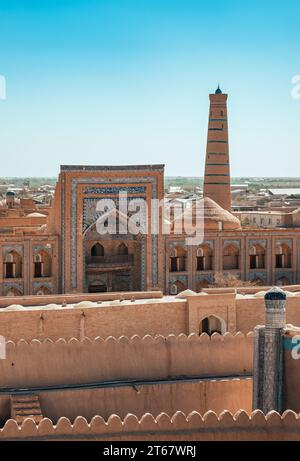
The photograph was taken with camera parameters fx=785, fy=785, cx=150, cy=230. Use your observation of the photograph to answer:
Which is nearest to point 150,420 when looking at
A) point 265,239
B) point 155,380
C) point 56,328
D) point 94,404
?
point 94,404

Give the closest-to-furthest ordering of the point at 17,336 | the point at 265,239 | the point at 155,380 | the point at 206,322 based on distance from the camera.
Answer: the point at 155,380, the point at 17,336, the point at 206,322, the point at 265,239

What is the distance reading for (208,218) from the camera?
87.4 feet

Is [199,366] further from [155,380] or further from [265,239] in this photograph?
[265,239]

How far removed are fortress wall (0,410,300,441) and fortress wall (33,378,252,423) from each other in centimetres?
239

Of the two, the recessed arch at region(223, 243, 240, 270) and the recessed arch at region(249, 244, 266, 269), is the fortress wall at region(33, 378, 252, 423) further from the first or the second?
the recessed arch at region(249, 244, 266, 269)

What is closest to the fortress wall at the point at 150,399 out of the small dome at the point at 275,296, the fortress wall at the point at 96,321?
the small dome at the point at 275,296

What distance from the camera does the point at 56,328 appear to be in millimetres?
15961

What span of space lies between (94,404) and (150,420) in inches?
107

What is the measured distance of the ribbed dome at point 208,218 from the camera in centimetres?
2650

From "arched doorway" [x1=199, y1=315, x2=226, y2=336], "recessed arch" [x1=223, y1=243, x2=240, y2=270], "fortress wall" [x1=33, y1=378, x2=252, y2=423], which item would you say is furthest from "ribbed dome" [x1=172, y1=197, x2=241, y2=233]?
"fortress wall" [x1=33, y1=378, x2=252, y2=423]

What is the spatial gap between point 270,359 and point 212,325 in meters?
5.94

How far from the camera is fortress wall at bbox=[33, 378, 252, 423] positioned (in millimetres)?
12781

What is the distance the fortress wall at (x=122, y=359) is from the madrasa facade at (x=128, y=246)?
9.63 meters

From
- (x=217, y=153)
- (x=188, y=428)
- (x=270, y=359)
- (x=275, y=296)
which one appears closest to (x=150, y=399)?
(x=270, y=359)
